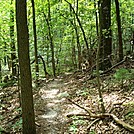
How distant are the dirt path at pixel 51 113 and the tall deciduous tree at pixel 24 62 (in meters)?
0.86

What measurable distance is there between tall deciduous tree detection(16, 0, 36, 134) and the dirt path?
864mm

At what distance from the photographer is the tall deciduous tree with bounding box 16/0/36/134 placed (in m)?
6.64

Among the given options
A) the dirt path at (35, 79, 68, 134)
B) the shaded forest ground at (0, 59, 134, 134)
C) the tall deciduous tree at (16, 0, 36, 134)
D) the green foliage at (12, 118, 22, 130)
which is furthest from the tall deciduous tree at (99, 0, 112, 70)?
the tall deciduous tree at (16, 0, 36, 134)

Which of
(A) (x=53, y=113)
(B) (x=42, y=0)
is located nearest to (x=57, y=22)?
(B) (x=42, y=0)

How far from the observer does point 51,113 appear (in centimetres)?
908

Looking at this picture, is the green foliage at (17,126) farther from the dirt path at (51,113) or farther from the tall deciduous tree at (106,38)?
the tall deciduous tree at (106,38)

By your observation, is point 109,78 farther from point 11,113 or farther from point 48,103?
point 11,113

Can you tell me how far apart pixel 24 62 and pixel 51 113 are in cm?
311

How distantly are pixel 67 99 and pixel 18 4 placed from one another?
5.20 m

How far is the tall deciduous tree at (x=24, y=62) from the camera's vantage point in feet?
21.8

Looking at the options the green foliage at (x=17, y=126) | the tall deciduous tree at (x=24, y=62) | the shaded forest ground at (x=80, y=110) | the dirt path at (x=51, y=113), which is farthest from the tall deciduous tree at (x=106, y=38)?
the tall deciduous tree at (x=24, y=62)

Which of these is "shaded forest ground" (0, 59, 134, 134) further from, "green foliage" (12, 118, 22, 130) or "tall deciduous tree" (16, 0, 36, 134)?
"tall deciduous tree" (16, 0, 36, 134)

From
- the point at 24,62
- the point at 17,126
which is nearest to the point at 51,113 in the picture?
the point at 17,126

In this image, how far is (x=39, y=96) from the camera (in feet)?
39.6
